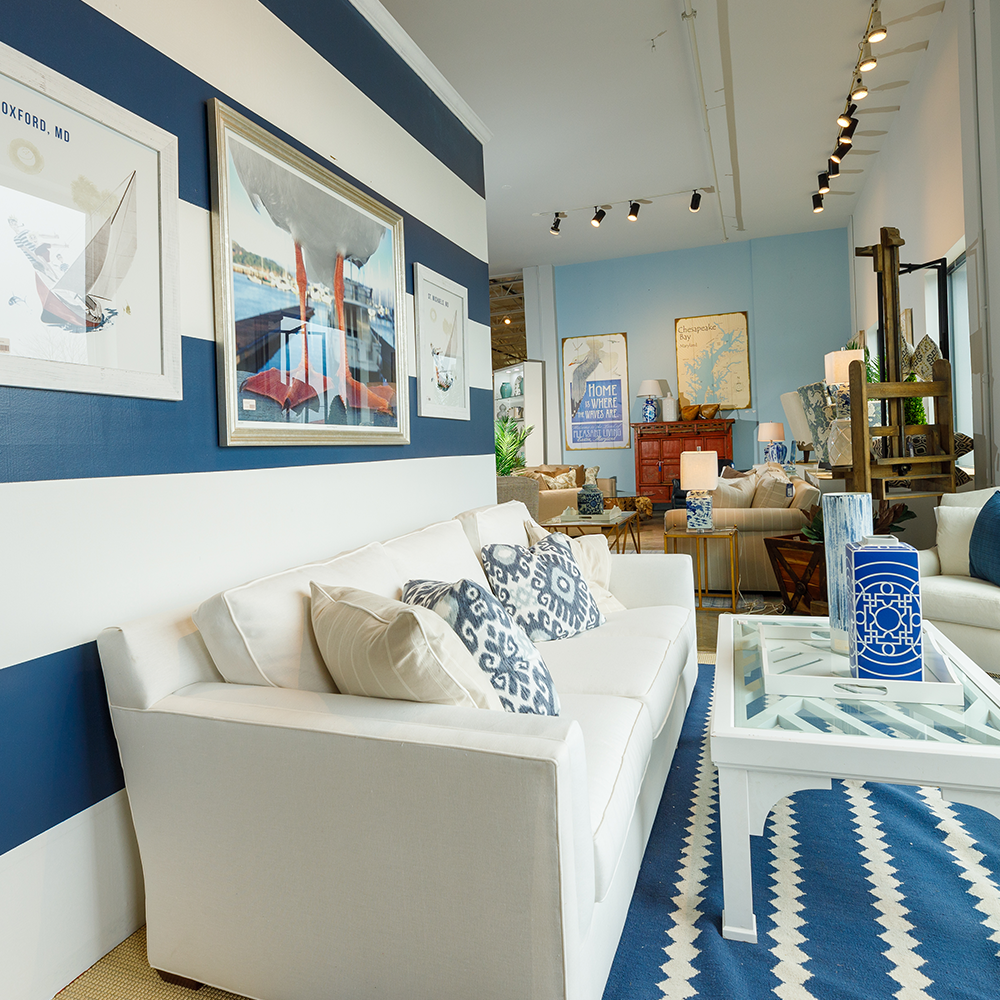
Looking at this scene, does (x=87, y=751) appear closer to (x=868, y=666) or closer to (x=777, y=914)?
(x=777, y=914)

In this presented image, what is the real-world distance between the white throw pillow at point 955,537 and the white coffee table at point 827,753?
1.66 metres

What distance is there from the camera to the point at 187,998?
1.40 m

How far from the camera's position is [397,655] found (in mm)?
1276

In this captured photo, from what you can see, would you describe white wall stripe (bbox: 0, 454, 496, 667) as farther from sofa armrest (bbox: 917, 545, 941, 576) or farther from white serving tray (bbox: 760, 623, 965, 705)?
sofa armrest (bbox: 917, 545, 941, 576)

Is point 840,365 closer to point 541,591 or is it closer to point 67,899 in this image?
point 541,591

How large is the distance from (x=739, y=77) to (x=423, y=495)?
12.0ft

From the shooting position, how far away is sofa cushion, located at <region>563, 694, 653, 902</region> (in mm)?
1284

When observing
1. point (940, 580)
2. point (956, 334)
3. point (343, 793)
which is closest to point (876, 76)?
point (956, 334)

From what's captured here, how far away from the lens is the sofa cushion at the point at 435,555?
2.12m

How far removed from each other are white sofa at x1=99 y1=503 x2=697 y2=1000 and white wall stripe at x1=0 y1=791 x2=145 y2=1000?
16cm

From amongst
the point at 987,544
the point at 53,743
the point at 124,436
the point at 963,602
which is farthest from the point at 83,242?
the point at 987,544

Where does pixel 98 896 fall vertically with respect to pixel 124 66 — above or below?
below

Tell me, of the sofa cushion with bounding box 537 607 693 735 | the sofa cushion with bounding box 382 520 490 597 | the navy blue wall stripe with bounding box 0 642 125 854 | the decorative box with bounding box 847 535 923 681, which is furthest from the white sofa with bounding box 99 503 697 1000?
the decorative box with bounding box 847 535 923 681

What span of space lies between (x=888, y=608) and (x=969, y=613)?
1460 mm
